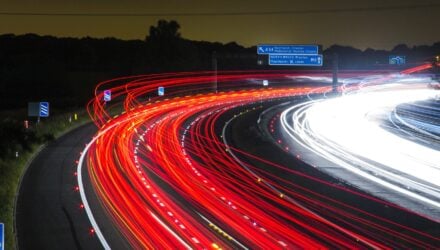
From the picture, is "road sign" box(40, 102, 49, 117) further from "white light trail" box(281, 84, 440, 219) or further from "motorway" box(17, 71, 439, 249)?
"white light trail" box(281, 84, 440, 219)

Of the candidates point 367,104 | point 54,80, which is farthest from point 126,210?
point 54,80

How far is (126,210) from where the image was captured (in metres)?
19.4

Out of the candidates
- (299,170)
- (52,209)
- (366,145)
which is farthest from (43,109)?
(52,209)

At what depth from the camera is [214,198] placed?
2112 cm

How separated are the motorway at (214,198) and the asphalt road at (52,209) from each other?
0.13 meters

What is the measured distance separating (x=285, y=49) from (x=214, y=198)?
5566 centimetres

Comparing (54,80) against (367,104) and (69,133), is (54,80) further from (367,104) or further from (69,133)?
(69,133)

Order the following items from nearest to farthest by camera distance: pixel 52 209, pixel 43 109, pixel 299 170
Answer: pixel 52 209 → pixel 299 170 → pixel 43 109

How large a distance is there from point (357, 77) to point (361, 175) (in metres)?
85.7

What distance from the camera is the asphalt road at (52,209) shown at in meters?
16.3

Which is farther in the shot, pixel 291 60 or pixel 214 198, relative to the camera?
pixel 291 60

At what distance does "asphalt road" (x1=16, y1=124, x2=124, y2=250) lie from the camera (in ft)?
53.5

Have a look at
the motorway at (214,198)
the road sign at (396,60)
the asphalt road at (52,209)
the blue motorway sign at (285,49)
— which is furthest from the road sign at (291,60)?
the asphalt road at (52,209)

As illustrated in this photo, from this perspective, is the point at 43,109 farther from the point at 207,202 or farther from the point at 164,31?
the point at 164,31
